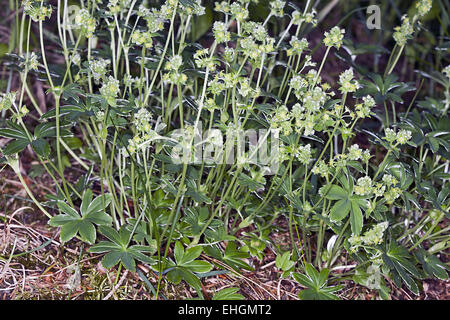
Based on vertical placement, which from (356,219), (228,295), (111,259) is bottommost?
(228,295)

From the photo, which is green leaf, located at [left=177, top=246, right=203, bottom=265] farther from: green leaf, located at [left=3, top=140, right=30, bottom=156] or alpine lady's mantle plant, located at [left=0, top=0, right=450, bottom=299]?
green leaf, located at [left=3, top=140, right=30, bottom=156]

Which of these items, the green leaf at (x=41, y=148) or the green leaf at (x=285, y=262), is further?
the green leaf at (x=285, y=262)

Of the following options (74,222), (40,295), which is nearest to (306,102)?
(74,222)

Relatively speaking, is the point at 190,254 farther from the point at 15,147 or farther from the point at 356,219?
the point at 15,147

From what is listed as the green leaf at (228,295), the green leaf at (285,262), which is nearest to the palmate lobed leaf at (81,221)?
the green leaf at (228,295)

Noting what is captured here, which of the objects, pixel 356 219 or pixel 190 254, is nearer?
pixel 356 219

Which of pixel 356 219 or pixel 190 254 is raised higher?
pixel 356 219

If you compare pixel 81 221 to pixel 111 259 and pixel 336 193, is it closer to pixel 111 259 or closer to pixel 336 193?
pixel 111 259

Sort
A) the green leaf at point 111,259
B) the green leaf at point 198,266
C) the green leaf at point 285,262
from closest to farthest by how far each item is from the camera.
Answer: the green leaf at point 111,259, the green leaf at point 198,266, the green leaf at point 285,262

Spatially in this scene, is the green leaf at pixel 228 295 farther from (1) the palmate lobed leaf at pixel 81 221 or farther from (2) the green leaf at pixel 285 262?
(1) the palmate lobed leaf at pixel 81 221

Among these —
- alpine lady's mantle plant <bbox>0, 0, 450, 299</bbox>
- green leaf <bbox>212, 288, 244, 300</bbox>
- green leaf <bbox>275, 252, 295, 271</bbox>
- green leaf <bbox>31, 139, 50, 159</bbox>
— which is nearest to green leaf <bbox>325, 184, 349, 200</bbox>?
alpine lady's mantle plant <bbox>0, 0, 450, 299</bbox>

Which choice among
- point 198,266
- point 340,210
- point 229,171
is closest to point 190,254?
point 198,266
